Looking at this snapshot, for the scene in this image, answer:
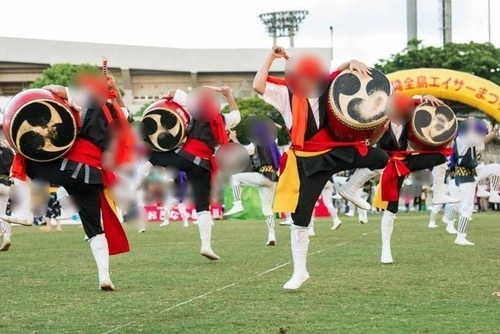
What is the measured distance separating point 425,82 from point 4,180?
14922 millimetres

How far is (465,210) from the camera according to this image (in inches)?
619

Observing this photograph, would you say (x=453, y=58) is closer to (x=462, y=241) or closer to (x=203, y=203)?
(x=462, y=241)

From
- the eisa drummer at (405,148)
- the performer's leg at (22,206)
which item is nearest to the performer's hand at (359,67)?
the eisa drummer at (405,148)

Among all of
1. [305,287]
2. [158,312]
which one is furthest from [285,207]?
[158,312]

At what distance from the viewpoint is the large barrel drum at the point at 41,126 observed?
30.8 feet

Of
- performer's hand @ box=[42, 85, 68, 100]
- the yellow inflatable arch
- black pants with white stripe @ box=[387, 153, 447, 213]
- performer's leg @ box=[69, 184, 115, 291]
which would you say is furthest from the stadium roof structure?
performer's hand @ box=[42, 85, 68, 100]

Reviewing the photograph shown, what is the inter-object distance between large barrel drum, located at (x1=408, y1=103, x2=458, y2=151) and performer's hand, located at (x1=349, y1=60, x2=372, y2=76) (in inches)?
117

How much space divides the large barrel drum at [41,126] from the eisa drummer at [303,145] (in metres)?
1.84

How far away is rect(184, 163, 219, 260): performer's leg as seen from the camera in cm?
1291

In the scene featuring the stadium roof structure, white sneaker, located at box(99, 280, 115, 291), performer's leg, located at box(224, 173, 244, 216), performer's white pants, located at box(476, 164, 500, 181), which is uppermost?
the stadium roof structure

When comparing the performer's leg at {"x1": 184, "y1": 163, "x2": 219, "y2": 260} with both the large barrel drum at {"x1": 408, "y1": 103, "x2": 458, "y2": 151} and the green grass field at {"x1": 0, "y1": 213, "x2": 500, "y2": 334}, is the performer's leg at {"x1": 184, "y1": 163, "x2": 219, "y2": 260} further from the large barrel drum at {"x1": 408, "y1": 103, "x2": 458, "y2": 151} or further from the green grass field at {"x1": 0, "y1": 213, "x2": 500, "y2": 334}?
Result: the large barrel drum at {"x1": 408, "y1": 103, "x2": 458, "y2": 151}

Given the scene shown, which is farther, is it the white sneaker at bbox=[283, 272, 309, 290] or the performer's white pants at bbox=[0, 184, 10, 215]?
the performer's white pants at bbox=[0, 184, 10, 215]

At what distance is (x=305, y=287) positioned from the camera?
31.3 feet

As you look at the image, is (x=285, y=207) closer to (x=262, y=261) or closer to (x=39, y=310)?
(x=39, y=310)
